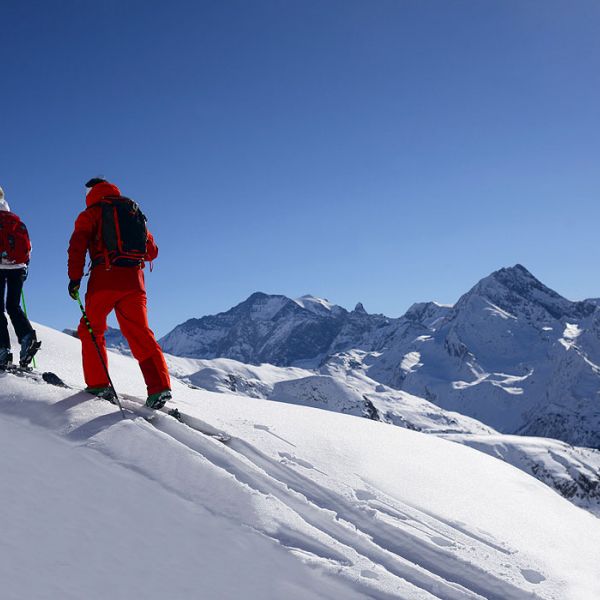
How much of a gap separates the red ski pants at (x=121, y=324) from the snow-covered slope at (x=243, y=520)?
45 cm

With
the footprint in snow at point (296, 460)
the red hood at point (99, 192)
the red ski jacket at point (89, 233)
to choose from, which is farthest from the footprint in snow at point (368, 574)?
the red hood at point (99, 192)

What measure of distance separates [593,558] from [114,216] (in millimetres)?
6394

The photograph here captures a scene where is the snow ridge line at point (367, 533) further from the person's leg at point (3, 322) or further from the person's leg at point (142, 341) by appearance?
the person's leg at point (3, 322)

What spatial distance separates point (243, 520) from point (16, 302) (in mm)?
5276

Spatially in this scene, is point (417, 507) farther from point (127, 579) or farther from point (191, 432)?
point (127, 579)

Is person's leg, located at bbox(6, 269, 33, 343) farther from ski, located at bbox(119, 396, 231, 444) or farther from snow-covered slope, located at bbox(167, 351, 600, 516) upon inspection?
snow-covered slope, located at bbox(167, 351, 600, 516)

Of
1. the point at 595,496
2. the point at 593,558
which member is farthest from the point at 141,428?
the point at 595,496

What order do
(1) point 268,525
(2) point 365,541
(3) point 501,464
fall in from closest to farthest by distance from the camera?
(1) point 268,525
(2) point 365,541
(3) point 501,464

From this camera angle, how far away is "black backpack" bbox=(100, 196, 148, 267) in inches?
241

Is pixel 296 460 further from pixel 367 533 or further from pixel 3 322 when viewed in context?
pixel 3 322

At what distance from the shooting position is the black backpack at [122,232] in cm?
612

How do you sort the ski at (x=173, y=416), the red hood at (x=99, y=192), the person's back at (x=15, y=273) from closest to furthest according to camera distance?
1. the ski at (x=173, y=416)
2. the red hood at (x=99, y=192)
3. the person's back at (x=15, y=273)

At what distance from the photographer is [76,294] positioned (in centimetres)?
623

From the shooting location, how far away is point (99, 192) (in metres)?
6.30
